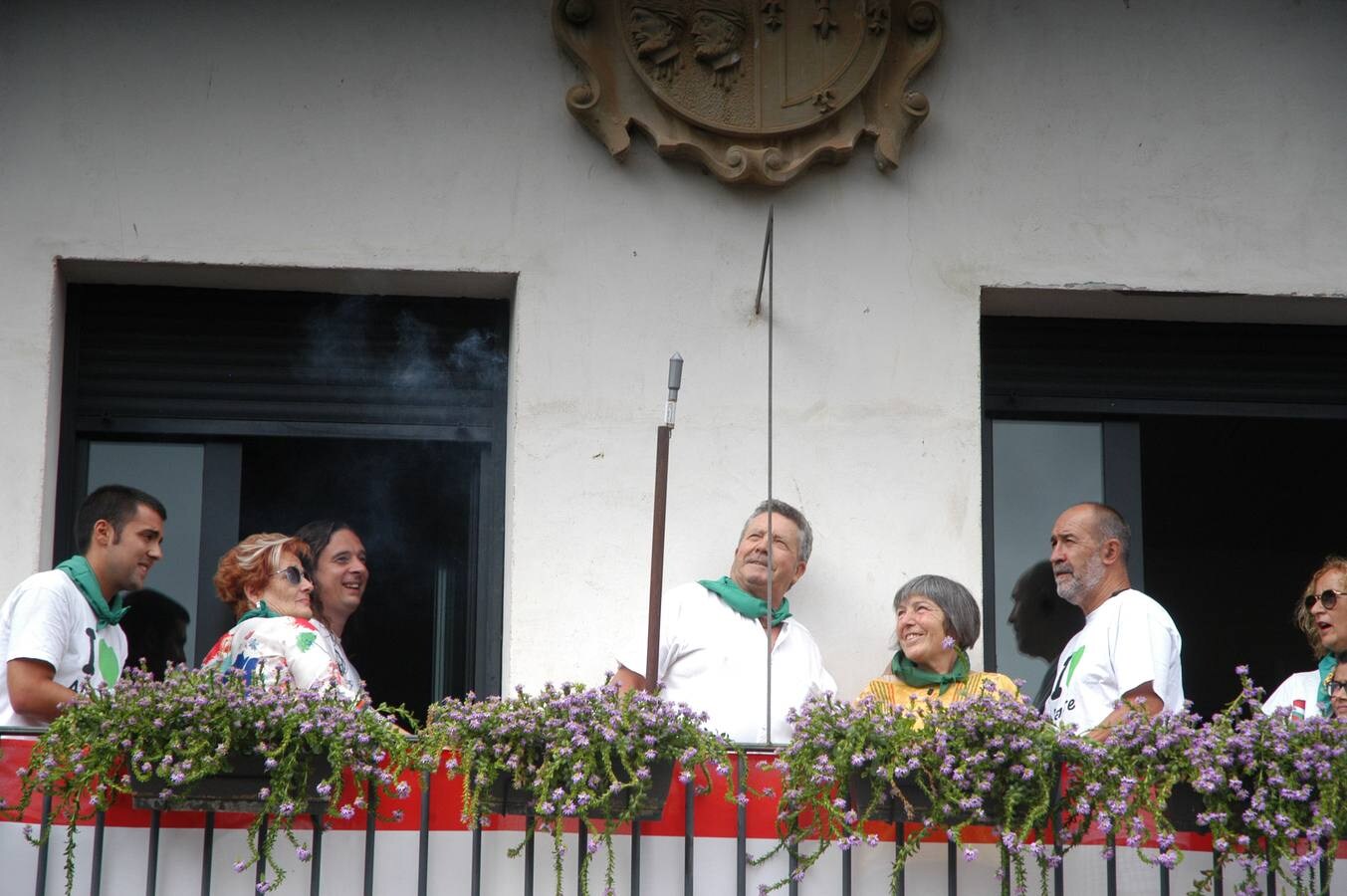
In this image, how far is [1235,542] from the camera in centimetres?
1022

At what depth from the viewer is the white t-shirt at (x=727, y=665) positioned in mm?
7168

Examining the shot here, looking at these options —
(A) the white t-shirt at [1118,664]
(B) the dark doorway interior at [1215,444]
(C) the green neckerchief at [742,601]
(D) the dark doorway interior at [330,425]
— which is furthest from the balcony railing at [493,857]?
(B) the dark doorway interior at [1215,444]

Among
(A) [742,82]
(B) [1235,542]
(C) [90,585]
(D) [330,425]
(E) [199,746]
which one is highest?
(A) [742,82]

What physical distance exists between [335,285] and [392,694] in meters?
1.49

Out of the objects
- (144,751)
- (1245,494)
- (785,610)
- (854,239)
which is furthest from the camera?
(1245,494)

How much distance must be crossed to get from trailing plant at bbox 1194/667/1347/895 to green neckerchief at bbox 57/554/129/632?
10.8 ft

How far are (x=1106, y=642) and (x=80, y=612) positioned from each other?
3164 millimetres

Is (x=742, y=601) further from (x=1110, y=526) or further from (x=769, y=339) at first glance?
(x=1110, y=526)

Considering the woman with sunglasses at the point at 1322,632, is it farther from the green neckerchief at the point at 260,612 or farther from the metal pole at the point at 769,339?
the green neckerchief at the point at 260,612

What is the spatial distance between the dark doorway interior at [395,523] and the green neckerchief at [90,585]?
1156 millimetres

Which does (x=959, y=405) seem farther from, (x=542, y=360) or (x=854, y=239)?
(x=542, y=360)

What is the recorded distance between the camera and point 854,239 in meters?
8.07

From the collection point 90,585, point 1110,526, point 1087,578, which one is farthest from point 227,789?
point 1110,526

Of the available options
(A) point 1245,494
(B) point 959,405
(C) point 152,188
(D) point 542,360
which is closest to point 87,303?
(C) point 152,188
